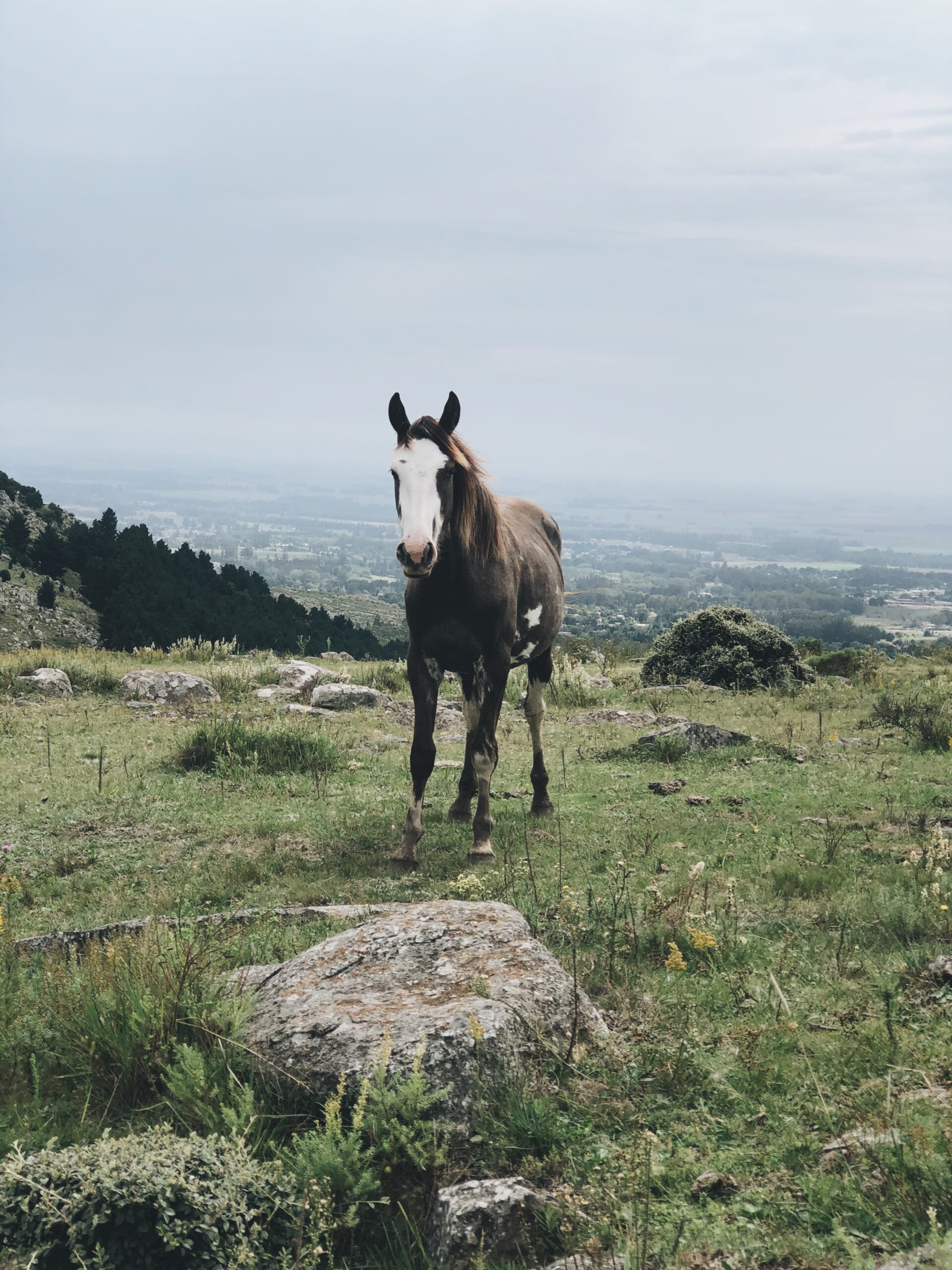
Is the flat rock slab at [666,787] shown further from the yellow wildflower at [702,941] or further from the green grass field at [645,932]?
the yellow wildflower at [702,941]

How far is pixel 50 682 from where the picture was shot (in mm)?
16484

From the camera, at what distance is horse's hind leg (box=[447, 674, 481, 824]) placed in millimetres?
8977

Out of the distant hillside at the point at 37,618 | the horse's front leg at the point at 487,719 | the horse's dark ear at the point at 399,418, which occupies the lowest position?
the distant hillside at the point at 37,618

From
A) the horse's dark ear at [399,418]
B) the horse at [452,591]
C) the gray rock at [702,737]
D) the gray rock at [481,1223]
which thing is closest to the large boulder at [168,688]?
the gray rock at [702,737]

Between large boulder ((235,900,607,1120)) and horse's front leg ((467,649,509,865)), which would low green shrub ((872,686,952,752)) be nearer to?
horse's front leg ((467,649,509,865))

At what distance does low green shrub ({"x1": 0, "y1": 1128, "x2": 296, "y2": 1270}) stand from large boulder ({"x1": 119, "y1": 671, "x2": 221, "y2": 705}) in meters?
13.1

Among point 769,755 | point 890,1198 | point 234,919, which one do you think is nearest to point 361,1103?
point 890,1198

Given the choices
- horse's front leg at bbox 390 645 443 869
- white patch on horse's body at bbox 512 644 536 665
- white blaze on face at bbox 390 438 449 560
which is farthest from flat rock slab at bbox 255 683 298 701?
white blaze on face at bbox 390 438 449 560

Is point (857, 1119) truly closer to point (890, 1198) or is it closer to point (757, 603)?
point (890, 1198)

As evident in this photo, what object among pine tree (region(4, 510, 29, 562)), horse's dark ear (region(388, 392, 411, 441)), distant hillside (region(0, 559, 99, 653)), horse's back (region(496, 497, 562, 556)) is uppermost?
horse's dark ear (region(388, 392, 411, 441))

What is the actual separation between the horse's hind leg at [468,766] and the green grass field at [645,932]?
27cm

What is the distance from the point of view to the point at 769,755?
12250 mm

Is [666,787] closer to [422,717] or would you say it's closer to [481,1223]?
[422,717]

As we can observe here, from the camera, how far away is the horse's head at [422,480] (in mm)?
7121
